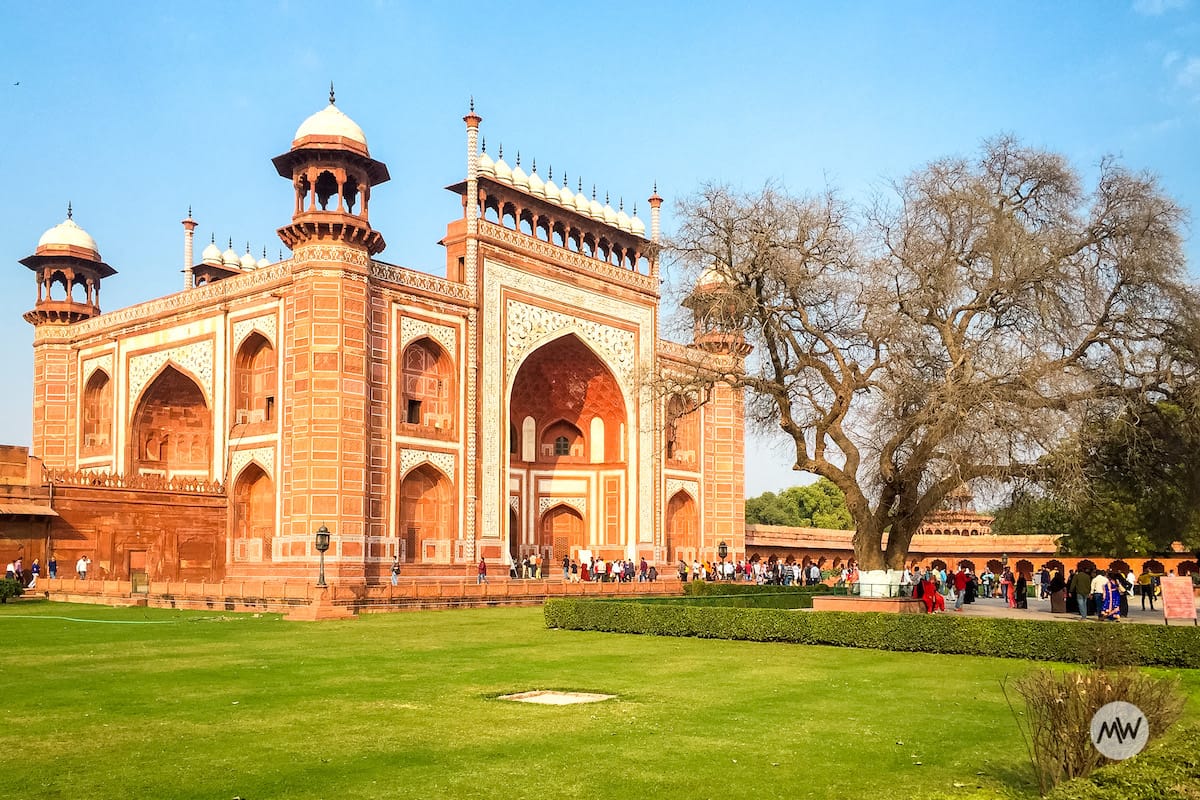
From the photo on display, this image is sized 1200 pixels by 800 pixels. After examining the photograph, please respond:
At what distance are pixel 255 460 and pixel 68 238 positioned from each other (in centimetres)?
1191

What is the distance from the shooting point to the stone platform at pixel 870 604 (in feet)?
56.0

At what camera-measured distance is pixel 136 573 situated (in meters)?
28.9

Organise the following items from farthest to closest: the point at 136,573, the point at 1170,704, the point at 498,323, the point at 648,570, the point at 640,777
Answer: the point at 648,570 < the point at 498,323 < the point at 136,573 < the point at 640,777 < the point at 1170,704

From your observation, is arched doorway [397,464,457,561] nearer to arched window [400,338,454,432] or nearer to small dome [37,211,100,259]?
arched window [400,338,454,432]

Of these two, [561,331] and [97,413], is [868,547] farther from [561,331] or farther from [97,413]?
[97,413]

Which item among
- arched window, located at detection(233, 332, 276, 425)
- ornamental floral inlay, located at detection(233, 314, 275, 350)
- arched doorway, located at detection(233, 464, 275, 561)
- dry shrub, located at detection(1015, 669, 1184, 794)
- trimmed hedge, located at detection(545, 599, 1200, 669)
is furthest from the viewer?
arched window, located at detection(233, 332, 276, 425)

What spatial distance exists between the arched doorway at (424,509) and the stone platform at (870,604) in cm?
1384

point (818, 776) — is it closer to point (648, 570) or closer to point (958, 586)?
point (958, 586)

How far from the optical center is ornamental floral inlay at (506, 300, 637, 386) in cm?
3262

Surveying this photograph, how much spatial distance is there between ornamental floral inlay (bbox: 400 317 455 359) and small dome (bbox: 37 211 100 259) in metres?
13.2

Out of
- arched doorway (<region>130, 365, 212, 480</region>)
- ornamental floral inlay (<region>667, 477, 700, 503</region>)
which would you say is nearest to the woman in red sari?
ornamental floral inlay (<region>667, 477, 700, 503</region>)

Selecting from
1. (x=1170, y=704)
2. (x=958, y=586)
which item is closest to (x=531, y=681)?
(x=1170, y=704)

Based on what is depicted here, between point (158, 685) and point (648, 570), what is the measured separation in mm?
25193

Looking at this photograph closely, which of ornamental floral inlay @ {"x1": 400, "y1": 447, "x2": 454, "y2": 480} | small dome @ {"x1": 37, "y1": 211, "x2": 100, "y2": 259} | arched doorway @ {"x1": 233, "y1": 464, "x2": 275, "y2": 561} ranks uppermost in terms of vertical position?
small dome @ {"x1": 37, "y1": 211, "x2": 100, "y2": 259}
